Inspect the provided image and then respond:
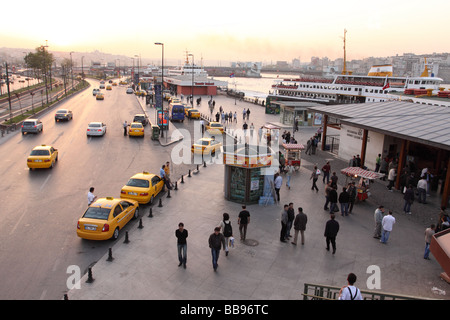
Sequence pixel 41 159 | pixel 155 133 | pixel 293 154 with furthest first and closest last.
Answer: pixel 155 133 → pixel 293 154 → pixel 41 159

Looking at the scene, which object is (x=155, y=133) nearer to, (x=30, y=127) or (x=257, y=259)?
(x=30, y=127)

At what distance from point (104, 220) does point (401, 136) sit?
14528 millimetres

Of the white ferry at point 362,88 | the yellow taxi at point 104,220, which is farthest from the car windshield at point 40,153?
the white ferry at point 362,88

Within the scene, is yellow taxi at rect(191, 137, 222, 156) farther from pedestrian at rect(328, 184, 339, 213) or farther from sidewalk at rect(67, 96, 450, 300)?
pedestrian at rect(328, 184, 339, 213)

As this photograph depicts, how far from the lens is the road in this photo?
10.1 m

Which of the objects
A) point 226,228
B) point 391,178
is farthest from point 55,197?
point 391,178

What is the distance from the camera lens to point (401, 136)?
57.7 feet

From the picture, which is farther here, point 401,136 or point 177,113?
point 177,113

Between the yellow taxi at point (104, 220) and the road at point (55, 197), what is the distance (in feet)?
1.26

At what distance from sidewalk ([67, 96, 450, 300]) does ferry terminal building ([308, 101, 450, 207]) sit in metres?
3.17

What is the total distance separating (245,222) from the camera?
40.1 feet

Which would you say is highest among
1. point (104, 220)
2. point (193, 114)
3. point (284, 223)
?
point (193, 114)

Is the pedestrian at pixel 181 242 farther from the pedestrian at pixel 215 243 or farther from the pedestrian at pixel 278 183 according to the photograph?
the pedestrian at pixel 278 183

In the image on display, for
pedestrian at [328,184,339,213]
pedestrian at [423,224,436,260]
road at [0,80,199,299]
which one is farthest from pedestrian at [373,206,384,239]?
road at [0,80,199,299]
